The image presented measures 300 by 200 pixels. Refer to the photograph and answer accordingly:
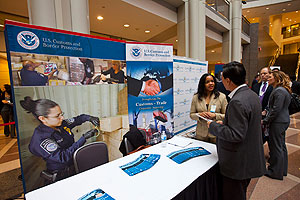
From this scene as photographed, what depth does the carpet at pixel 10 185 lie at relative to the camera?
2.31m

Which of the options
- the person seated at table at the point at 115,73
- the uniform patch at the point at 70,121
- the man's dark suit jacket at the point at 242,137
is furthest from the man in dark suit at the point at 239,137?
the uniform patch at the point at 70,121

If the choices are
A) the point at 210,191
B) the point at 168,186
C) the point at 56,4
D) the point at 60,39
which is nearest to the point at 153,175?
the point at 168,186

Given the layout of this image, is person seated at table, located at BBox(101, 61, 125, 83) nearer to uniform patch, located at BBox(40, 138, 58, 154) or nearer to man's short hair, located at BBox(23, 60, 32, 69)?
man's short hair, located at BBox(23, 60, 32, 69)

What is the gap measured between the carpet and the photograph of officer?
1325 millimetres

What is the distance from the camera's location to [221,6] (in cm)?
718

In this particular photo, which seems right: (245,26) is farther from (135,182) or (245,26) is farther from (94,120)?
Answer: (135,182)

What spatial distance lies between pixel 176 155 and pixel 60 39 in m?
1.76

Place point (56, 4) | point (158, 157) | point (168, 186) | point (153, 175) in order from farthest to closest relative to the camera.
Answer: point (56, 4) < point (158, 157) < point (153, 175) < point (168, 186)

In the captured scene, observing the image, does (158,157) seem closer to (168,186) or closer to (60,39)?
(168,186)

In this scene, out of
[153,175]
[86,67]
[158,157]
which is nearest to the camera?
[153,175]

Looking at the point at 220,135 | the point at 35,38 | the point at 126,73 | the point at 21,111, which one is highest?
the point at 35,38

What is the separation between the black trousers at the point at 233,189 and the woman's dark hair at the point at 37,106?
6.16 ft

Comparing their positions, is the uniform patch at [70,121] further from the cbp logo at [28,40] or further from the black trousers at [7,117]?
the black trousers at [7,117]

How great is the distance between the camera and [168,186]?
1155mm
